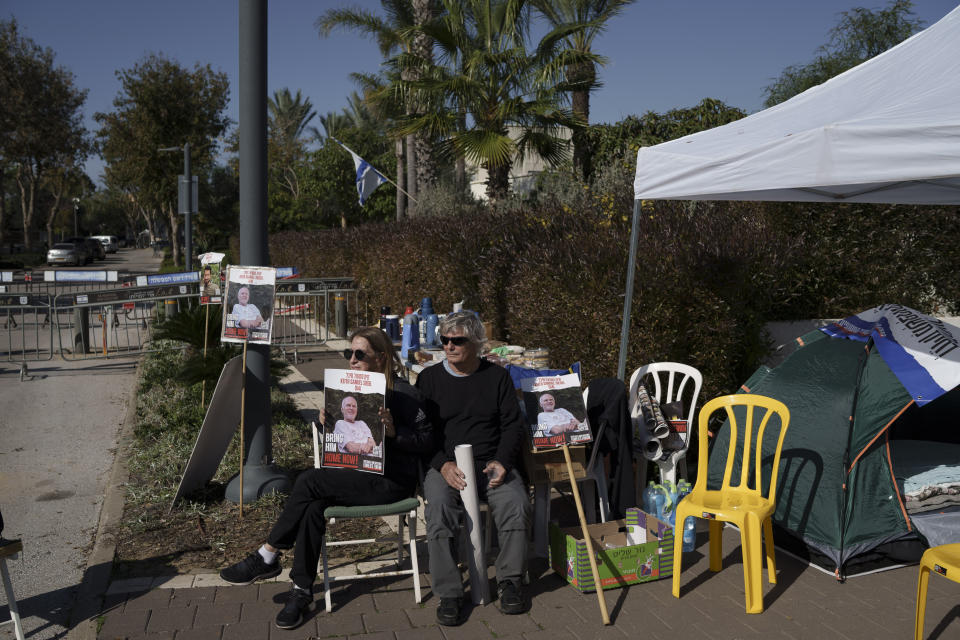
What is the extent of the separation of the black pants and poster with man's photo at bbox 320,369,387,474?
0.50 ft

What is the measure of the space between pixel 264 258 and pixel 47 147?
39.8m

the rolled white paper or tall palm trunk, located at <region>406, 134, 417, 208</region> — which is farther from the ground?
tall palm trunk, located at <region>406, 134, 417, 208</region>

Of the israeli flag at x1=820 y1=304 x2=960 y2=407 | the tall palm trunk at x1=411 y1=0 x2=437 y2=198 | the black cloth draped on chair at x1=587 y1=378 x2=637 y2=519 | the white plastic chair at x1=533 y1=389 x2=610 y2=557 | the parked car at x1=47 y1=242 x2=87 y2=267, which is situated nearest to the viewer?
the israeli flag at x1=820 y1=304 x2=960 y2=407

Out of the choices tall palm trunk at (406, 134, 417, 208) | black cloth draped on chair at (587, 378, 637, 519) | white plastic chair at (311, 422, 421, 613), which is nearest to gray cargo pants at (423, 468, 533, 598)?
white plastic chair at (311, 422, 421, 613)

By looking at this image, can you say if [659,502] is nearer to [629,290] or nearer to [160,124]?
[629,290]

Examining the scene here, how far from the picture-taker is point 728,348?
5.97 m

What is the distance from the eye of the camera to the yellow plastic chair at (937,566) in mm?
3061

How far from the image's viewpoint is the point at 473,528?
397cm

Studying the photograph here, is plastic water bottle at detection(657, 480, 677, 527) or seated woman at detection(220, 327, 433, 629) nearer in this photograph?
seated woman at detection(220, 327, 433, 629)

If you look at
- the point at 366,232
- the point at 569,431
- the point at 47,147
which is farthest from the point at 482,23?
the point at 47,147

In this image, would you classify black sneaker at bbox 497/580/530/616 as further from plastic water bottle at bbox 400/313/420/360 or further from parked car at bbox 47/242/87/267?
parked car at bbox 47/242/87/267

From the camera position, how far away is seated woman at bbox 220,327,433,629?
3789mm

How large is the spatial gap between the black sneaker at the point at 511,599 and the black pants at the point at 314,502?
715mm

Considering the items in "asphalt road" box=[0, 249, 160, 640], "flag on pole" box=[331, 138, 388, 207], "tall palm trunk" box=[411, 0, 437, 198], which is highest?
"tall palm trunk" box=[411, 0, 437, 198]
